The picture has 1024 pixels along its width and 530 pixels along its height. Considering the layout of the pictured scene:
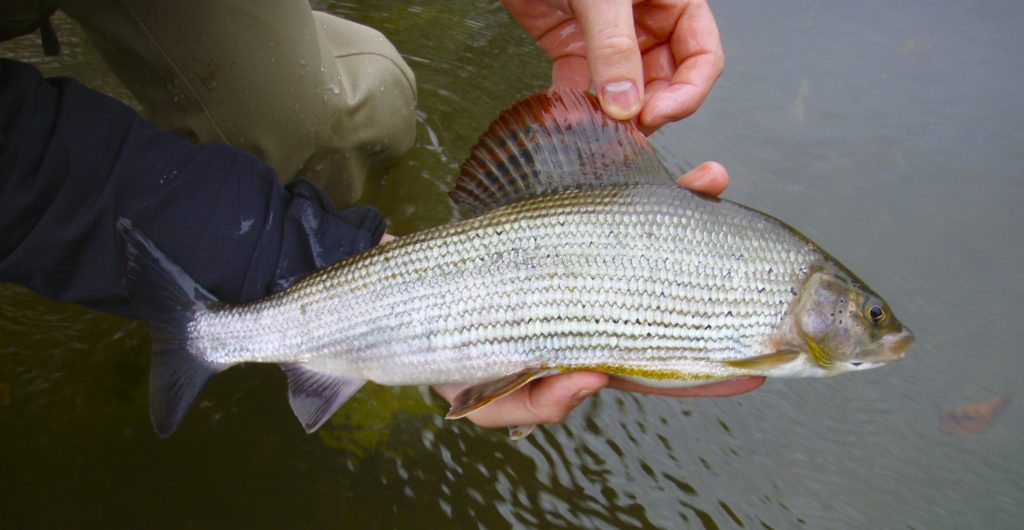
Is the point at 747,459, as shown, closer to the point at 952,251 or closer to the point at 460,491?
the point at 460,491

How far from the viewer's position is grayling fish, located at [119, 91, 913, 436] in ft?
7.50

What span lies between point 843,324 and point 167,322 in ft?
7.02

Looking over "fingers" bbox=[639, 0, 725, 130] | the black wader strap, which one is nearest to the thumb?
"fingers" bbox=[639, 0, 725, 130]

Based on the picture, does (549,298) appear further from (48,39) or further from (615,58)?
(48,39)

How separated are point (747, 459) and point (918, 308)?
129cm

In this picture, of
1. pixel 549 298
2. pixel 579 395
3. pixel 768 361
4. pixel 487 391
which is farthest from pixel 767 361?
pixel 487 391

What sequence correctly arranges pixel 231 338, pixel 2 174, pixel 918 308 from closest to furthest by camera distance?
pixel 2 174
pixel 231 338
pixel 918 308

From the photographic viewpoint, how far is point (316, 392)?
98.2 inches

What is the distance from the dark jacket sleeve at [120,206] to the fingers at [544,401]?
767mm

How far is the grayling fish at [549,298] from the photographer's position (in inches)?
90.0

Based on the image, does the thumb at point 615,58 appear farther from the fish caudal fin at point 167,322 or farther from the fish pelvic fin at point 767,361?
the fish caudal fin at point 167,322

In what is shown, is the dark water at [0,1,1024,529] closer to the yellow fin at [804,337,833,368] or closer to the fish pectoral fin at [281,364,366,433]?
the fish pectoral fin at [281,364,366,433]

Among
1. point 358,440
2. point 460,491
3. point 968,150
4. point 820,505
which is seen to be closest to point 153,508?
point 358,440

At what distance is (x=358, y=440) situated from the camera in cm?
308
